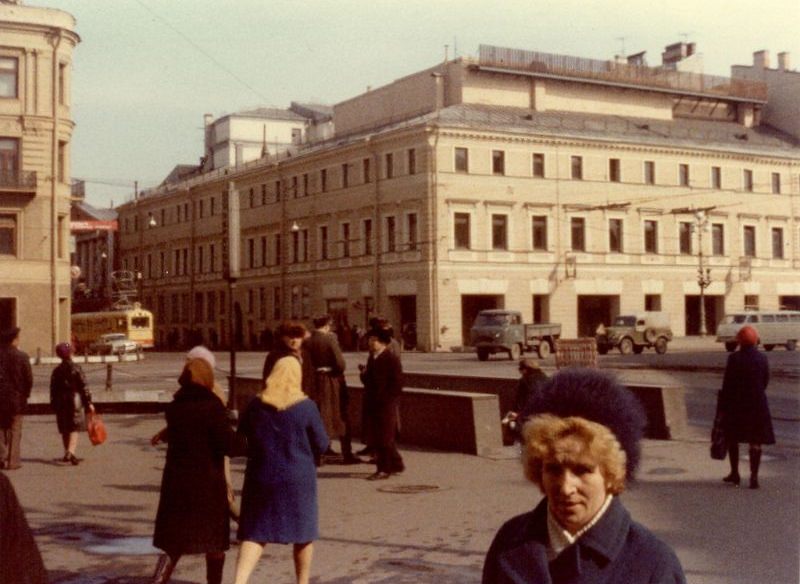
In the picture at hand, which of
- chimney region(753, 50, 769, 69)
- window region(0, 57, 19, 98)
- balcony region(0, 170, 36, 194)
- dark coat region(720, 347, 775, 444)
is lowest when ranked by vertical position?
dark coat region(720, 347, 775, 444)

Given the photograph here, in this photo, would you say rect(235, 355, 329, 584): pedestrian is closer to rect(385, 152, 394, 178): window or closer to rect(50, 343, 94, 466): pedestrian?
rect(50, 343, 94, 466): pedestrian

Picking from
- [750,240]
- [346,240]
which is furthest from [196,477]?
[750,240]

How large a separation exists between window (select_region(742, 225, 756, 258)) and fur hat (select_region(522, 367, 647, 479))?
6627 cm

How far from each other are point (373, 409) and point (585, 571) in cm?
1005

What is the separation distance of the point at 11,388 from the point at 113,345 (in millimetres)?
46169

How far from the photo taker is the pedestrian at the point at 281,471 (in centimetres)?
722

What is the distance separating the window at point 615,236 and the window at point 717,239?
6118 millimetres

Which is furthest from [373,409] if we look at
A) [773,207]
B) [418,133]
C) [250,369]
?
[773,207]

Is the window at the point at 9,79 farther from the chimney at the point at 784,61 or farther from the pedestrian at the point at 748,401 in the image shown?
the chimney at the point at 784,61

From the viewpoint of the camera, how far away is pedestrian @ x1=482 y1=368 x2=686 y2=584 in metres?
2.78

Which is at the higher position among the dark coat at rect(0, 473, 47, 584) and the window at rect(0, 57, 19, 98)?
the window at rect(0, 57, 19, 98)

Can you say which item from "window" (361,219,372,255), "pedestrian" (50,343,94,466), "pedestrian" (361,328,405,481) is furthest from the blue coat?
"window" (361,219,372,255)

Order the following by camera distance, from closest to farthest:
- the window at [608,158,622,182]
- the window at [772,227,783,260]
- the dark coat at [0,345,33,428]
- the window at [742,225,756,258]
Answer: the dark coat at [0,345,33,428]
the window at [608,158,622,182]
the window at [742,225,756,258]
the window at [772,227,783,260]

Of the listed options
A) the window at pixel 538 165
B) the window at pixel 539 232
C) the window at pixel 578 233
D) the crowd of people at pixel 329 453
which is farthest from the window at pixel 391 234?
the crowd of people at pixel 329 453
